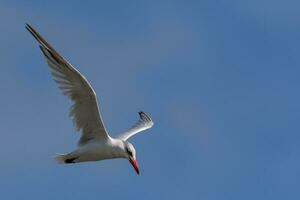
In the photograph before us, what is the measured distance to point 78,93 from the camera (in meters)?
21.6

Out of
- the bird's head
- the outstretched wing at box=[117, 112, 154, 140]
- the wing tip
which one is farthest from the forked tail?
the wing tip

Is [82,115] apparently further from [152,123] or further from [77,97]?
[152,123]

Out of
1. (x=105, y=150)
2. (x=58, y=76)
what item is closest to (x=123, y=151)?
(x=105, y=150)

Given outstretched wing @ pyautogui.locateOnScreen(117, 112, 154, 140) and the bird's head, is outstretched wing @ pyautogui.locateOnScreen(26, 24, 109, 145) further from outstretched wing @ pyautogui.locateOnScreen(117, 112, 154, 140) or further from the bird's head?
outstretched wing @ pyautogui.locateOnScreen(117, 112, 154, 140)

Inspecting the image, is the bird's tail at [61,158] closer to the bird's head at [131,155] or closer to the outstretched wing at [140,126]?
the bird's head at [131,155]

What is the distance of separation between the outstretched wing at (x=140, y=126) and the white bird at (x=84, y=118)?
4.83 feet

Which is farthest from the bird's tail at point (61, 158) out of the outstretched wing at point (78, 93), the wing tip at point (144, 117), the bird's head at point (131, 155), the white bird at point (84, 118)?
the wing tip at point (144, 117)

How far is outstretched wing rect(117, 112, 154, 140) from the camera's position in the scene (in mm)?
25328

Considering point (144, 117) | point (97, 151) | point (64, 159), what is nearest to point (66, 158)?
point (64, 159)

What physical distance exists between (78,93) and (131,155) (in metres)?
2.23

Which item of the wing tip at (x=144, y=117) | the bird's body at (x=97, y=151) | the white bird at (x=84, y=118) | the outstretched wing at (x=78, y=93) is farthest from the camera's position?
the wing tip at (x=144, y=117)

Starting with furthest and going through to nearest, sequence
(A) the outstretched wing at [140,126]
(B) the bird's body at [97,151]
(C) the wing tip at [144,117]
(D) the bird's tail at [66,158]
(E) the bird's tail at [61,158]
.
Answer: (C) the wing tip at [144,117], (A) the outstretched wing at [140,126], (E) the bird's tail at [61,158], (D) the bird's tail at [66,158], (B) the bird's body at [97,151]

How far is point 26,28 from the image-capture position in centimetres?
2012

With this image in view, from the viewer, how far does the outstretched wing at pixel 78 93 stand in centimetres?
2086
